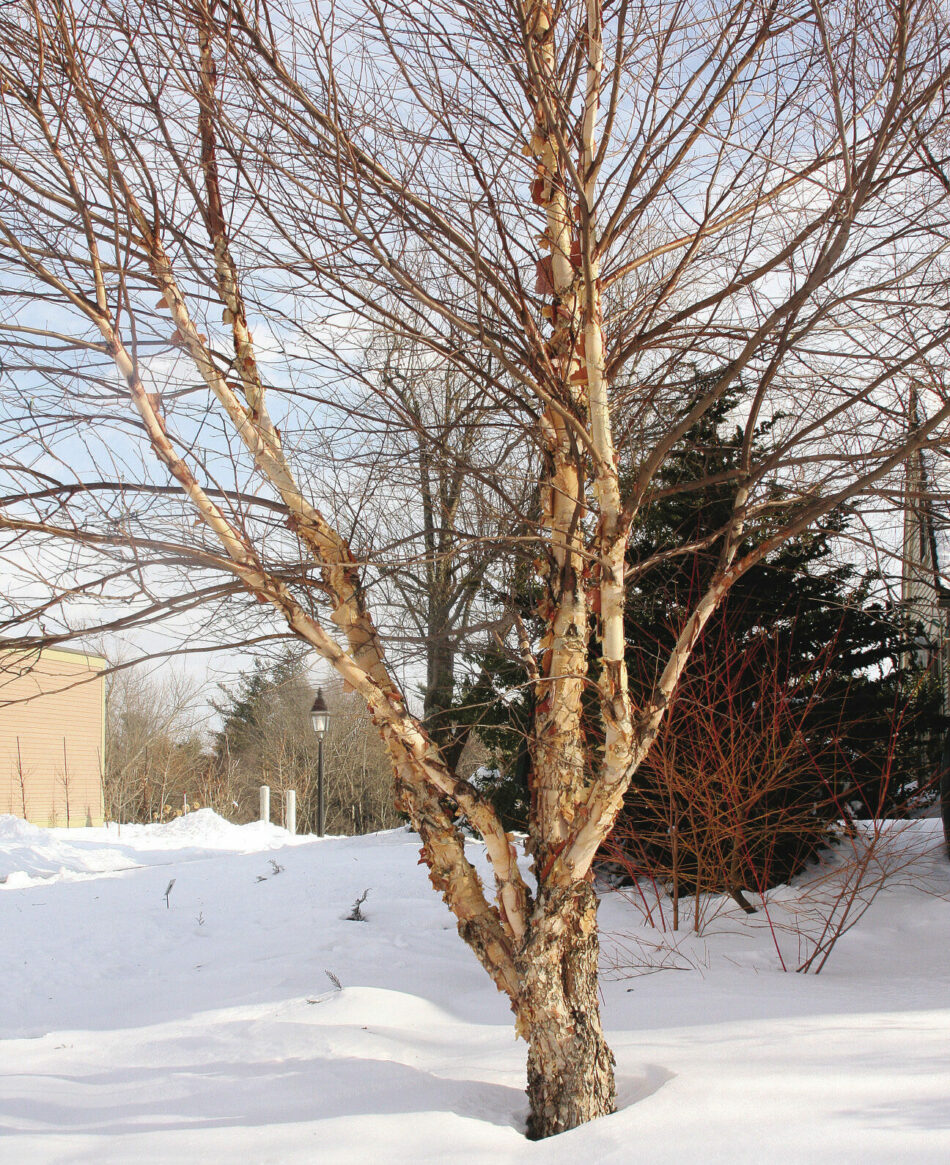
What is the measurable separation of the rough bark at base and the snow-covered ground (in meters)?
0.16

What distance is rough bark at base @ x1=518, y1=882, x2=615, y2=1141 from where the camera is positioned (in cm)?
297

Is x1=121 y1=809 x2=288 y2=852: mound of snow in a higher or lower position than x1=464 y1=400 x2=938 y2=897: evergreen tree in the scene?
lower

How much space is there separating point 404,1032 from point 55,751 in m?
17.9

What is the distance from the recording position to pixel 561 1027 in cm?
298

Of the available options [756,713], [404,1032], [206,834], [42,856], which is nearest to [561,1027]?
[404,1032]

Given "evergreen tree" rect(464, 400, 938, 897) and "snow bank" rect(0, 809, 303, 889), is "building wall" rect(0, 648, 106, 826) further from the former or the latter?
"evergreen tree" rect(464, 400, 938, 897)

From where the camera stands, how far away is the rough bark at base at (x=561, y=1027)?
297cm

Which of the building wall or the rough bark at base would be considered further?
the building wall

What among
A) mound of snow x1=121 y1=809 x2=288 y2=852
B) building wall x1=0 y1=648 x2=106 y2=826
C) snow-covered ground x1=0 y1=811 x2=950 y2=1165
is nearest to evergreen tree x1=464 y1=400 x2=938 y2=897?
snow-covered ground x1=0 y1=811 x2=950 y2=1165

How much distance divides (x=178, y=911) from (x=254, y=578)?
Result: 5.49m

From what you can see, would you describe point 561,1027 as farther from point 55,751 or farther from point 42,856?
point 55,751

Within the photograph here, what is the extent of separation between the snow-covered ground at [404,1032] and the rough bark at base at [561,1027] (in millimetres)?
155

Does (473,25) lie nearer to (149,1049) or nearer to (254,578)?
(254,578)

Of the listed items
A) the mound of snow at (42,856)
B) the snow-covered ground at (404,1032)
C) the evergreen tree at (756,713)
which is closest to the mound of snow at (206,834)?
the mound of snow at (42,856)
